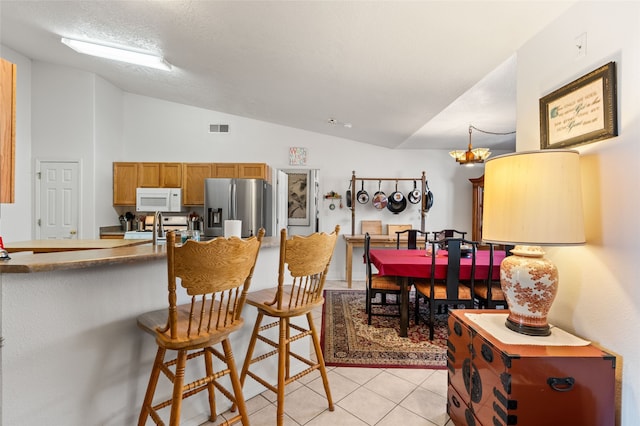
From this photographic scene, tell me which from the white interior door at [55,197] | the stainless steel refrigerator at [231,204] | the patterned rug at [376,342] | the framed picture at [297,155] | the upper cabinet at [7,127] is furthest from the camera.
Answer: the framed picture at [297,155]

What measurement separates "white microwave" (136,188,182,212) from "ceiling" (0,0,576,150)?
158 cm

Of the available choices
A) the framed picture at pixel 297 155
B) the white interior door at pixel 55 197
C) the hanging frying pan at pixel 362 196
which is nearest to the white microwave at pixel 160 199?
the white interior door at pixel 55 197

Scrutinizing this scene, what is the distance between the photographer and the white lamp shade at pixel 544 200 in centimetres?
117

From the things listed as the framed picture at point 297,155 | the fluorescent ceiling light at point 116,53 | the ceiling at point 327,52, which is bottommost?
the framed picture at point 297,155

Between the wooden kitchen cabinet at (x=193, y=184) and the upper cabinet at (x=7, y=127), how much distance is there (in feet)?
11.1

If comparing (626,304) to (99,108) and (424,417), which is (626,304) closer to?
(424,417)

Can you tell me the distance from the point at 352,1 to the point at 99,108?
4480 mm

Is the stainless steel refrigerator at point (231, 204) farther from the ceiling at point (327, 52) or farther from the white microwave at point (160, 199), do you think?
the ceiling at point (327, 52)

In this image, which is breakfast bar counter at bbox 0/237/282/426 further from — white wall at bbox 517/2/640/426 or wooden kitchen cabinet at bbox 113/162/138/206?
wooden kitchen cabinet at bbox 113/162/138/206

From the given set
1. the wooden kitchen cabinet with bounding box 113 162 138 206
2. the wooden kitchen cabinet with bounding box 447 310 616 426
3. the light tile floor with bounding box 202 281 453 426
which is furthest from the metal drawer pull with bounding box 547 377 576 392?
the wooden kitchen cabinet with bounding box 113 162 138 206

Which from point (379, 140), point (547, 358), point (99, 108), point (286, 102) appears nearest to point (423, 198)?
point (379, 140)

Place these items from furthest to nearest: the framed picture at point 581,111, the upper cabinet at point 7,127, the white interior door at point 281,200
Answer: the white interior door at point 281,200
the upper cabinet at point 7,127
the framed picture at point 581,111

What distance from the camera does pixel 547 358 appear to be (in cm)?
110

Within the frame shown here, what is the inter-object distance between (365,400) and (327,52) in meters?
2.61
